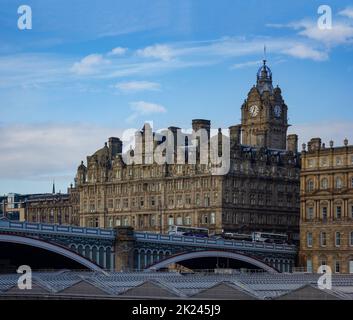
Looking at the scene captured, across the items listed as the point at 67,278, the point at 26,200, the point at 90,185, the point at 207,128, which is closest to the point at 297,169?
the point at 207,128

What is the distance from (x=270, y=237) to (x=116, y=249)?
2670cm

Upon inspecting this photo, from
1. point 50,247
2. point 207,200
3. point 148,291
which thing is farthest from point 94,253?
point 148,291

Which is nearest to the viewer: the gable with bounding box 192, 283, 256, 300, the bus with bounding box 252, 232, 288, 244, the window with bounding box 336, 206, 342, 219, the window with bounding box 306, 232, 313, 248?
the gable with bounding box 192, 283, 256, 300

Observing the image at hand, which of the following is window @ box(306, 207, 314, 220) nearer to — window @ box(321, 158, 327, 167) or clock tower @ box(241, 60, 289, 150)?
window @ box(321, 158, 327, 167)

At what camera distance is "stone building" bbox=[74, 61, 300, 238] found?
90.1 metres

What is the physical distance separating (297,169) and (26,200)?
142ft

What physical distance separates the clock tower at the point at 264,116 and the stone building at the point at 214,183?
11 centimetres

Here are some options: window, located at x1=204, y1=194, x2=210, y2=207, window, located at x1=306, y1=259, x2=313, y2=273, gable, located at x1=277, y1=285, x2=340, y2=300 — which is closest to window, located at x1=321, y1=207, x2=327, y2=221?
window, located at x1=306, y1=259, x2=313, y2=273

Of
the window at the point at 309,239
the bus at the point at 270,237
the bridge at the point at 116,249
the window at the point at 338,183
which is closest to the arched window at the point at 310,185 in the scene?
the window at the point at 338,183

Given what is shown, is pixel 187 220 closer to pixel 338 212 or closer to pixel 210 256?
pixel 338 212

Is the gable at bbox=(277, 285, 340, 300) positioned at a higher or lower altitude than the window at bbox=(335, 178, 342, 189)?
lower

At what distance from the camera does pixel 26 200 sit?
12369 cm

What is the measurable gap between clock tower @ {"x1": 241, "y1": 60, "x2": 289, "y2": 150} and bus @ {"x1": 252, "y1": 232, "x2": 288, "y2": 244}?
550 inches

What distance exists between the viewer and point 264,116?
10112 cm
